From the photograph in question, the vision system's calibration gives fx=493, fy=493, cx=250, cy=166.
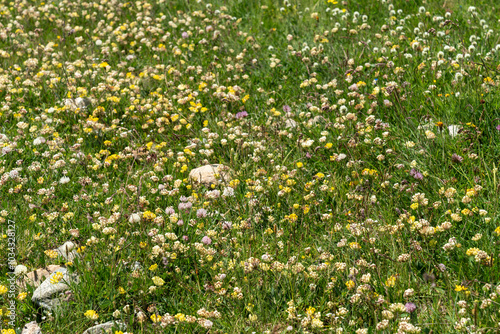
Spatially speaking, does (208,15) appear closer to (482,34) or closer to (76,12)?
(76,12)

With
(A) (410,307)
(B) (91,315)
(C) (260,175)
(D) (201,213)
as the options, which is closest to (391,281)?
(A) (410,307)

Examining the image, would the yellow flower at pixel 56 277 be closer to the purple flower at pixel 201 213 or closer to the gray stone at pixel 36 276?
the gray stone at pixel 36 276

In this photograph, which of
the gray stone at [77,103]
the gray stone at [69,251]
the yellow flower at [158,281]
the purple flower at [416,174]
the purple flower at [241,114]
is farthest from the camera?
the gray stone at [77,103]

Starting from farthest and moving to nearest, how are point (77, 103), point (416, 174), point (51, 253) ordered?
point (77, 103)
point (416, 174)
point (51, 253)

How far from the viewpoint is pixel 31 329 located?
132 inches

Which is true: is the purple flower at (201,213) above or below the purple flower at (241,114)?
below

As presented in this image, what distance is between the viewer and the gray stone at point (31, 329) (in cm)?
335

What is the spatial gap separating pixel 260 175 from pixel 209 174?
1.82 feet

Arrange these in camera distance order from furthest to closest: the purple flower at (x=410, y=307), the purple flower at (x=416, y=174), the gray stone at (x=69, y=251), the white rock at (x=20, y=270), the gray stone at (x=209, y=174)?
the gray stone at (x=209, y=174) < the purple flower at (x=416, y=174) < the gray stone at (x=69, y=251) < the white rock at (x=20, y=270) < the purple flower at (x=410, y=307)

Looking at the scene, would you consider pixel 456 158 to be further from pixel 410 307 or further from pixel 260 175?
pixel 260 175

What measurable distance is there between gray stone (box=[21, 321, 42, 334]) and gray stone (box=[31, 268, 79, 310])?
0.17 meters

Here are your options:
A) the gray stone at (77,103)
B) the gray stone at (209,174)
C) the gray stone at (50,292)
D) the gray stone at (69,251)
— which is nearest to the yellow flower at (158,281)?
the gray stone at (50,292)

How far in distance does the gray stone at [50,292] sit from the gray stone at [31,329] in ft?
0.56

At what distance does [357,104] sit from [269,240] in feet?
7.22
